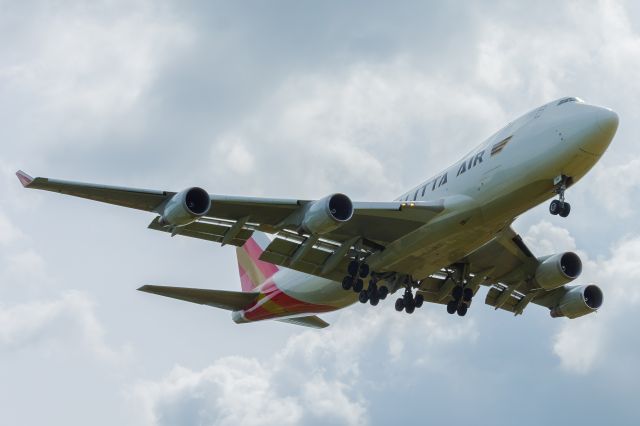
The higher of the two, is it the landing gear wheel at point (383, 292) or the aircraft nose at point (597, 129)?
the aircraft nose at point (597, 129)

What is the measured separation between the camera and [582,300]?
39688mm

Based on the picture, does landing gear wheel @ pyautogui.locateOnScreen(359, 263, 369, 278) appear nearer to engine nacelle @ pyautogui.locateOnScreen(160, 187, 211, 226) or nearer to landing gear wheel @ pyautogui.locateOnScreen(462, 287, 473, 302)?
landing gear wheel @ pyautogui.locateOnScreen(462, 287, 473, 302)

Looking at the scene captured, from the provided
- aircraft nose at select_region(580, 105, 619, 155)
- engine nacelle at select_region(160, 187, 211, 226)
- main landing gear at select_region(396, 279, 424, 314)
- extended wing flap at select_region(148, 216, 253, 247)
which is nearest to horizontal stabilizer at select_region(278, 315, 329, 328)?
main landing gear at select_region(396, 279, 424, 314)

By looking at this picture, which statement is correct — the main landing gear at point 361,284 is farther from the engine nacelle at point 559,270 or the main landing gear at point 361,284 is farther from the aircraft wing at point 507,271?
the engine nacelle at point 559,270

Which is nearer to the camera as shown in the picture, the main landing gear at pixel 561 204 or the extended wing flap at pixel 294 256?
the main landing gear at pixel 561 204

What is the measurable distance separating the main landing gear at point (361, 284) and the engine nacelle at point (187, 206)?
6.56 metres

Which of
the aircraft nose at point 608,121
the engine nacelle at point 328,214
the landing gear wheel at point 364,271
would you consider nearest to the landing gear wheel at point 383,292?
the landing gear wheel at point 364,271

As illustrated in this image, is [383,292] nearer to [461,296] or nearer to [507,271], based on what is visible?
[461,296]

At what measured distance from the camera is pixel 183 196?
29.6 metres

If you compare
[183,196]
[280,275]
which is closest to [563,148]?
[183,196]

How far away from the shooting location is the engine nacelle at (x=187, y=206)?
2952cm

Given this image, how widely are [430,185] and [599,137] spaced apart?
6.36 metres

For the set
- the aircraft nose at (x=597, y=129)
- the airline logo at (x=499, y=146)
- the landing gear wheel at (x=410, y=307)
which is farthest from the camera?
the landing gear wheel at (x=410, y=307)

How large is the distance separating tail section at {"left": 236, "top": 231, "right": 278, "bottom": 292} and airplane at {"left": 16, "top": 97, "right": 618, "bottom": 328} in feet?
5.53
